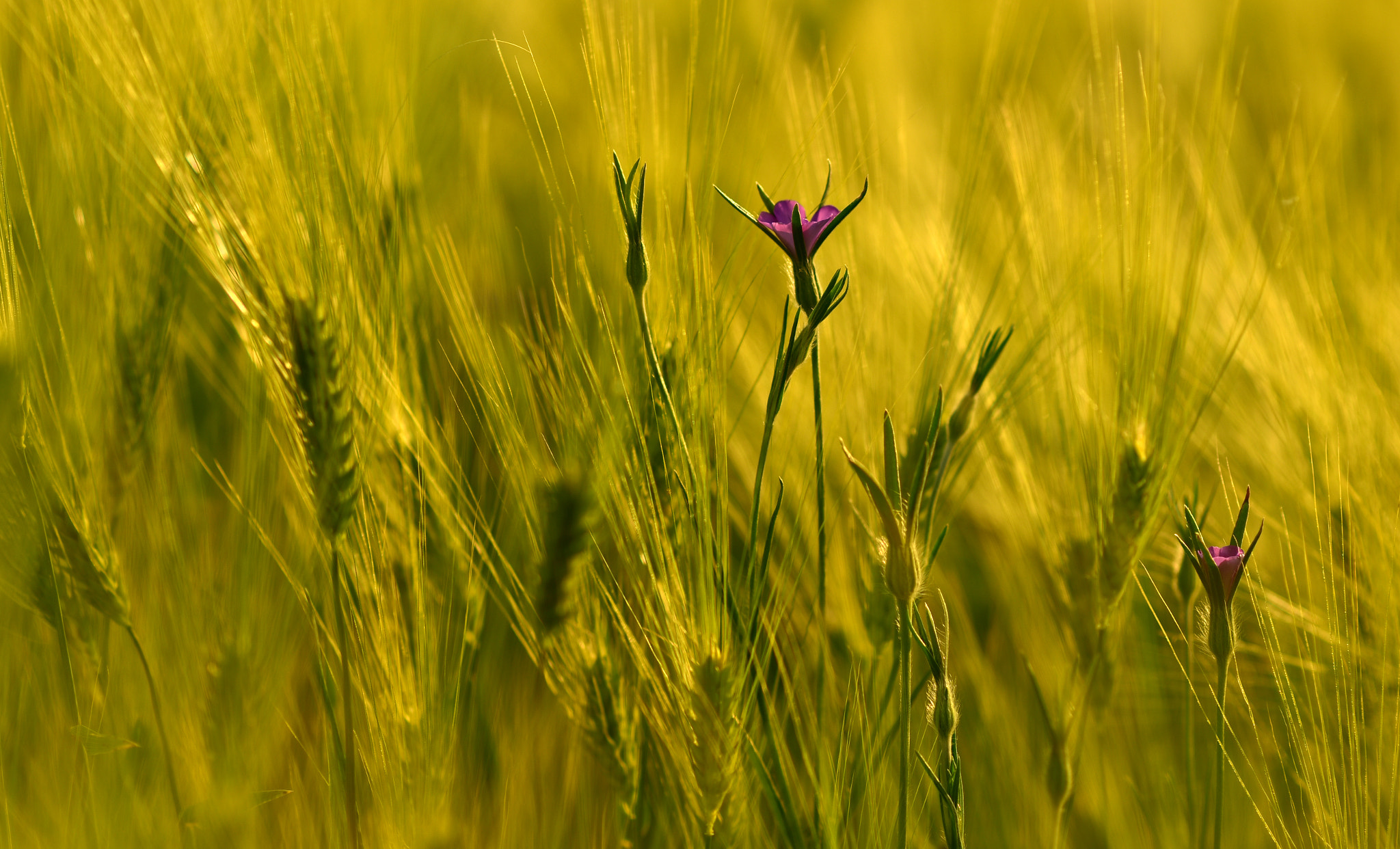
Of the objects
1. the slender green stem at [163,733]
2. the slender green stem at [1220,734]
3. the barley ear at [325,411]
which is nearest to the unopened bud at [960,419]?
the slender green stem at [1220,734]

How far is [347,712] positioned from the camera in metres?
0.61

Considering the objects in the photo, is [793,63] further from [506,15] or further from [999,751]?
[999,751]

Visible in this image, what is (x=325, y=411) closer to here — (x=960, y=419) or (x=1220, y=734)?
(x=960, y=419)

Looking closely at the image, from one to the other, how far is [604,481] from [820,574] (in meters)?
0.15

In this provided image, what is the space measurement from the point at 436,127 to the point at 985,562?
0.68 meters

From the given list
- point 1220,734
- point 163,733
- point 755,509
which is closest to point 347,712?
point 163,733

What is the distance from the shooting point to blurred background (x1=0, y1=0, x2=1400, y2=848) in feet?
1.88

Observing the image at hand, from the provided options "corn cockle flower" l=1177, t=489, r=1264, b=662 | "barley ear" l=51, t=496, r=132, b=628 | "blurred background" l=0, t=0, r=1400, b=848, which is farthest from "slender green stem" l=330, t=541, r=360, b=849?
"corn cockle flower" l=1177, t=489, r=1264, b=662

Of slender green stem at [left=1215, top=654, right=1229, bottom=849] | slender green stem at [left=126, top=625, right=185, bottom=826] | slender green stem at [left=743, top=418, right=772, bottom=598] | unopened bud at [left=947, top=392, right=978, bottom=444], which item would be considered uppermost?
unopened bud at [left=947, top=392, right=978, bottom=444]

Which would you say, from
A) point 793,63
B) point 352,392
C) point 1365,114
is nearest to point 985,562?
point 352,392

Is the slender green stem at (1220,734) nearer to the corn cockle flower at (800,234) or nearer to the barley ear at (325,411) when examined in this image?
the corn cockle flower at (800,234)

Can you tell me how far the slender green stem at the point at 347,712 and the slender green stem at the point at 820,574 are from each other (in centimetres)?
27

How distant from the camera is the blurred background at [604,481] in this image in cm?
57

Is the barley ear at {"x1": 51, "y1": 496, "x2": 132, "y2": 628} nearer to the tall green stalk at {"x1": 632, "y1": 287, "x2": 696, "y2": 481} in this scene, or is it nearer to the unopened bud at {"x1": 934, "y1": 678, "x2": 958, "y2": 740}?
the tall green stalk at {"x1": 632, "y1": 287, "x2": 696, "y2": 481}
